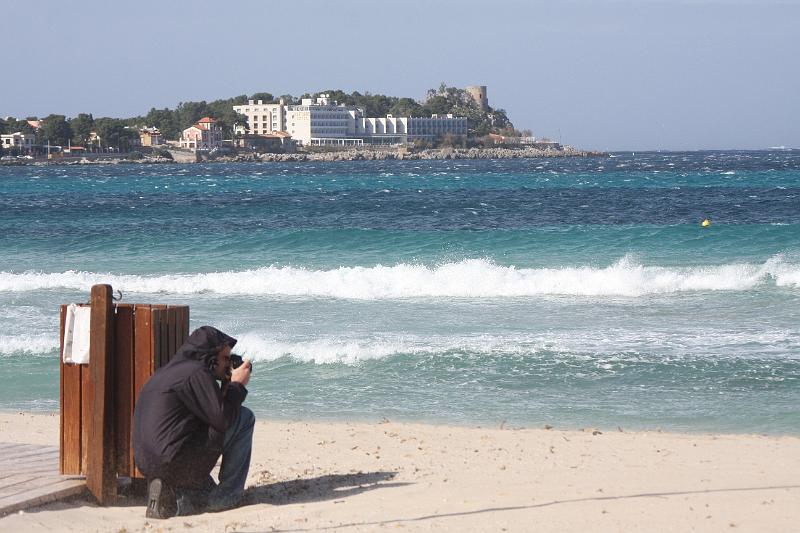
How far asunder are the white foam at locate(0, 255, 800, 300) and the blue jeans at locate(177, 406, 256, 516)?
482 inches

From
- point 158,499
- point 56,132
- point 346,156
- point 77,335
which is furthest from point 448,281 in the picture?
point 56,132

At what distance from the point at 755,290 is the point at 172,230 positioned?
2063 cm

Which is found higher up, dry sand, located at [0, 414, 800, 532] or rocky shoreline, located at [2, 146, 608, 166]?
rocky shoreline, located at [2, 146, 608, 166]

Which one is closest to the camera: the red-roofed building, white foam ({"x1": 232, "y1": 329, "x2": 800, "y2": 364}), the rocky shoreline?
white foam ({"x1": 232, "y1": 329, "x2": 800, "y2": 364})

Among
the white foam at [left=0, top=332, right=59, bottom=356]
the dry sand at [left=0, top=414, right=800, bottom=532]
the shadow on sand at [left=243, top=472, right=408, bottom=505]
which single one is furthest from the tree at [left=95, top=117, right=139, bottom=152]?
the shadow on sand at [left=243, top=472, right=408, bottom=505]

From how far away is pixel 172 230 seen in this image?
33.8m

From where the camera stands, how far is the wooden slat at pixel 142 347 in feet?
21.0

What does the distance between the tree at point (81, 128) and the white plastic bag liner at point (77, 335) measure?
183 meters

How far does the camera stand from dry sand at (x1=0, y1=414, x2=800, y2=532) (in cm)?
607

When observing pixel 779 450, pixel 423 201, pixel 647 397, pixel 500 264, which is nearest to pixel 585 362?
pixel 647 397

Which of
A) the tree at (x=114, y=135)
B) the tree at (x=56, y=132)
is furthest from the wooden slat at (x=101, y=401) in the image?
the tree at (x=56, y=132)

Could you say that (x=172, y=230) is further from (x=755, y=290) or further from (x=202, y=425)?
(x=202, y=425)

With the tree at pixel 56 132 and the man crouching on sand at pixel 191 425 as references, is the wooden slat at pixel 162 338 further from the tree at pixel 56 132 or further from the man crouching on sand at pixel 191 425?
the tree at pixel 56 132

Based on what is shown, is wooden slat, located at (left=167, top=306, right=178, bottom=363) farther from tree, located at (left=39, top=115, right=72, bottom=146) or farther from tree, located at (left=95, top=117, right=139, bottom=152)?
tree, located at (left=39, top=115, right=72, bottom=146)
